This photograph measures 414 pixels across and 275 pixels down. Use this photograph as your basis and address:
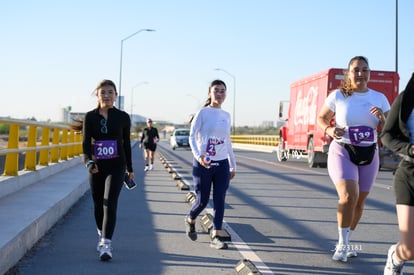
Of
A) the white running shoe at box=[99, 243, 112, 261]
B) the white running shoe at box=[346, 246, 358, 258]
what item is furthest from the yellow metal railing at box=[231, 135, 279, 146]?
the white running shoe at box=[99, 243, 112, 261]

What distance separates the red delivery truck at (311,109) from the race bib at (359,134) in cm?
1389

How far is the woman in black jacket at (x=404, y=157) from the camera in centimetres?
423

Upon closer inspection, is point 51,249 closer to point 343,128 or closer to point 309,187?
point 343,128

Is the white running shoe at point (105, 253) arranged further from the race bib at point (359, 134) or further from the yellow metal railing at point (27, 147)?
the yellow metal railing at point (27, 147)

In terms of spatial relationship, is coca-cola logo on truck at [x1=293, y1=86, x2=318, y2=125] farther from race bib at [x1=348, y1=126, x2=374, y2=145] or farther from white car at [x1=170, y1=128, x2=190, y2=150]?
white car at [x1=170, y1=128, x2=190, y2=150]

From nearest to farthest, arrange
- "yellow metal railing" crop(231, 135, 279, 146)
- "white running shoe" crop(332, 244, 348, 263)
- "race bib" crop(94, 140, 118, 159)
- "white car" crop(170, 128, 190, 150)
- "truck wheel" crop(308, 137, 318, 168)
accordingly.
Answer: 1. "white running shoe" crop(332, 244, 348, 263)
2. "race bib" crop(94, 140, 118, 159)
3. "truck wheel" crop(308, 137, 318, 168)
4. "yellow metal railing" crop(231, 135, 279, 146)
5. "white car" crop(170, 128, 190, 150)

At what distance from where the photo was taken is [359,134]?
20.0 ft

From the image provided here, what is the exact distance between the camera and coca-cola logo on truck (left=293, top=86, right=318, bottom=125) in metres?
22.5

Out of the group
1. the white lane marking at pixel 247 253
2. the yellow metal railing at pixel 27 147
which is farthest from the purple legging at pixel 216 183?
the yellow metal railing at pixel 27 147

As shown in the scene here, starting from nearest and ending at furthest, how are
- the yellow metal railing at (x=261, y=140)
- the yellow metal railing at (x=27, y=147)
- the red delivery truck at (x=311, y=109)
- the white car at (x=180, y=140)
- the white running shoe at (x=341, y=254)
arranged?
the white running shoe at (x=341, y=254), the yellow metal railing at (x=27, y=147), the red delivery truck at (x=311, y=109), the yellow metal railing at (x=261, y=140), the white car at (x=180, y=140)

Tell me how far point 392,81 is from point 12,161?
14759 millimetres

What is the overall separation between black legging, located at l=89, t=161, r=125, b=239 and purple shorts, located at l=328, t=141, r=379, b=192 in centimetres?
210

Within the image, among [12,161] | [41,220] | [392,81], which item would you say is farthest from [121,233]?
[392,81]

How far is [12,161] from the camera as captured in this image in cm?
986
